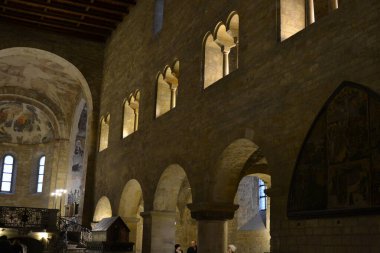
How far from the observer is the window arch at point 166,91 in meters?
13.4

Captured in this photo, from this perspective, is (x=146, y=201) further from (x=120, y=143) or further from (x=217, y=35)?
(x=217, y=35)

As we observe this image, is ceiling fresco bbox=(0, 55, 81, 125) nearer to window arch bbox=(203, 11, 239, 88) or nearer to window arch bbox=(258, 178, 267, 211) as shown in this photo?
window arch bbox=(258, 178, 267, 211)

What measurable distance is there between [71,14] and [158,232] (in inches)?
391

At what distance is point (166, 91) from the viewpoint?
45.4ft

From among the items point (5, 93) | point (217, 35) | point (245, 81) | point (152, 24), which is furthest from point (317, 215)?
point (5, 93)

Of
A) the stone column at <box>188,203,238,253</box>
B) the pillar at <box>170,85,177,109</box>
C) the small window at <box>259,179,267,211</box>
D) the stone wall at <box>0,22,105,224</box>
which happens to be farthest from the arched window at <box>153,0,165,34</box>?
the small window at <box>259,179,267,211</box>

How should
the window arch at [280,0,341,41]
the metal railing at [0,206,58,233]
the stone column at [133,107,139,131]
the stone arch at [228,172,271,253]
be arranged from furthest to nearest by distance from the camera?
the metal railing at [0,206,58,233]
the stone arch at [228,172,271,253]
the stone column at [133,107,139,131]
the window arch at [280,0,341,41]

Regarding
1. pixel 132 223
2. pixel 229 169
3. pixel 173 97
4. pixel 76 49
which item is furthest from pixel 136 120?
pixel 229 169

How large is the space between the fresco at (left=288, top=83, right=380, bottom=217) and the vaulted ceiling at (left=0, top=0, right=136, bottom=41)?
39.2 feet

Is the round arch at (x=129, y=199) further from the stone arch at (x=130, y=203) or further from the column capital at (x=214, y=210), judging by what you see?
the column capital at (x=214, y=210)

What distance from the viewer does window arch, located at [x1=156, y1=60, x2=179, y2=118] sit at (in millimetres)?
13430

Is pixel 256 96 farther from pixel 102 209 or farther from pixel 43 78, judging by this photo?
pixel 43 78

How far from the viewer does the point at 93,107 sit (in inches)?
776

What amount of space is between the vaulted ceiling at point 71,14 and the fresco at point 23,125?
31.9ft
